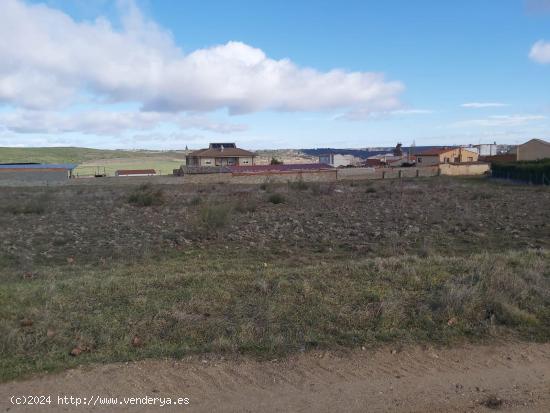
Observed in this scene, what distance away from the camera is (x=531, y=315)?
7.01 metres

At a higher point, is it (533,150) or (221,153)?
(221,153)

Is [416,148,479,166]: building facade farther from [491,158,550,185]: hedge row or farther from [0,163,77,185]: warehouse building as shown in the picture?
[0,163,77,185]: warehouse building

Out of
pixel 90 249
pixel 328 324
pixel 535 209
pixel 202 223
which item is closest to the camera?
pixel 328 324

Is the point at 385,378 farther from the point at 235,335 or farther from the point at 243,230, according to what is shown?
the point at 243,230

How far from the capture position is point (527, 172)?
2395 inches

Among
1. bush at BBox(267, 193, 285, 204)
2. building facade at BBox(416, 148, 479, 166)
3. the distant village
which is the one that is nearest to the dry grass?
bush at BBox(267, 193, 285, 204)

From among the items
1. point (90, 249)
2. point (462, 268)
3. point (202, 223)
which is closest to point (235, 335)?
point (462, 268)

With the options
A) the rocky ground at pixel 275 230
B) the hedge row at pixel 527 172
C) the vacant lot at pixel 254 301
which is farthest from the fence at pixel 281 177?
the vacant lot at pixel 254 301

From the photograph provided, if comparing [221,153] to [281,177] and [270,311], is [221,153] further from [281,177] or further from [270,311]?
[270,311]

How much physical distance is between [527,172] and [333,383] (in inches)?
2456

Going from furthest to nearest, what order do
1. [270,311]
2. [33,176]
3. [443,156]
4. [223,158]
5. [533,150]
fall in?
[223,158], [443,156], [533,150], [33,176], [270,311]

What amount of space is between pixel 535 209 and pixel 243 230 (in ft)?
53.6

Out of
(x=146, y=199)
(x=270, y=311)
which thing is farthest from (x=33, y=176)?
(x=270, y=311)

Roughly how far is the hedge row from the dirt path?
181 ft
